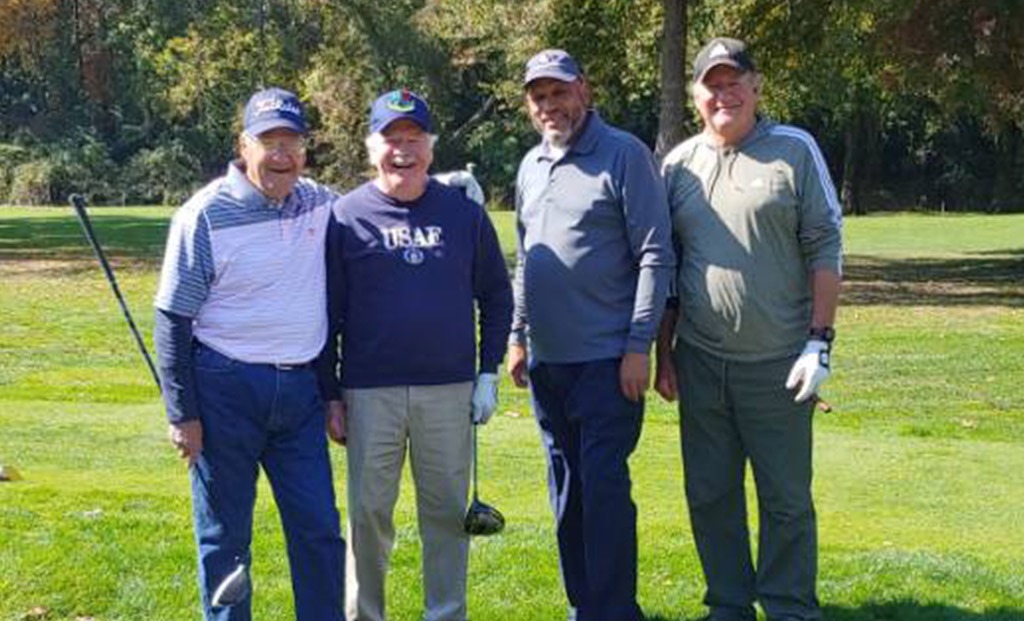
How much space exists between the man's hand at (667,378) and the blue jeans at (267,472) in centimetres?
137

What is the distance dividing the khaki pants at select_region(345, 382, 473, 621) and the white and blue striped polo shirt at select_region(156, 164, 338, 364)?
1.22ft

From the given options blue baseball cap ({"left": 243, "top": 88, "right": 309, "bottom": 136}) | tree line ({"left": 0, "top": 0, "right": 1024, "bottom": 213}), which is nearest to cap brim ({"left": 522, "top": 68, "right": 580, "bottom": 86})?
blue baseball cap ({"left": 243, "top": 88, "right": 309, "bottom": 136})

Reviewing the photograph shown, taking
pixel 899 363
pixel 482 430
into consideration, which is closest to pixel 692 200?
pixel 482 430

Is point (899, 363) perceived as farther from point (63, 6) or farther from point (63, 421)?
point (63, 6)

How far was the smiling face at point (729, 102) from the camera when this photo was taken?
5.50m

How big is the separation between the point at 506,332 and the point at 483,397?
0.28 meters

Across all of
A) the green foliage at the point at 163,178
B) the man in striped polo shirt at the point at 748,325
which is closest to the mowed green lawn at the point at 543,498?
the man in striped polo shirt at the point at 748,325

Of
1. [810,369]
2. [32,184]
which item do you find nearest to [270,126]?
[810,369]

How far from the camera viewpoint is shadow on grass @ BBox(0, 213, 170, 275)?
31500 mm

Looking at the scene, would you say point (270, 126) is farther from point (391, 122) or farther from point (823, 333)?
point (823, 333)

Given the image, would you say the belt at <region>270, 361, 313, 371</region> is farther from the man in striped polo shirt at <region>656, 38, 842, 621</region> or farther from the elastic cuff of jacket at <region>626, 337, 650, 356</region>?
the man in striped polo shirt at <region>656, 38, 842, 621</region>

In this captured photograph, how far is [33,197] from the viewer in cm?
6222

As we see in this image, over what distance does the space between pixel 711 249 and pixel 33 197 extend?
198 ft

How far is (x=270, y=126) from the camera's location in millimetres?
5121
